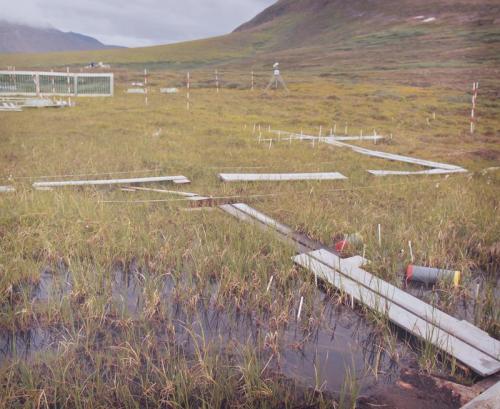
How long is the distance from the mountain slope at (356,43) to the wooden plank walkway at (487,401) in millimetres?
51179

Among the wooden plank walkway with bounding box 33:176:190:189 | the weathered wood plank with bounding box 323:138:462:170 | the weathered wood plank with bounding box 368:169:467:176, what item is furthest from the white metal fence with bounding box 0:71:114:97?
the weathered wood plank with bounding box 368:169:467:176

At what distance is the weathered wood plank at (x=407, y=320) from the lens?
3412 millimetres

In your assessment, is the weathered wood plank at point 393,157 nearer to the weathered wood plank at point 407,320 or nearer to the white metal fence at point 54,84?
the weathered wood plank at point 407,320

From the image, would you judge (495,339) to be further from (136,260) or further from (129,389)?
(136,260)

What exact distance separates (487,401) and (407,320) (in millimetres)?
1233

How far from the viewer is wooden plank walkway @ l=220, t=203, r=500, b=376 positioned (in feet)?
11.5

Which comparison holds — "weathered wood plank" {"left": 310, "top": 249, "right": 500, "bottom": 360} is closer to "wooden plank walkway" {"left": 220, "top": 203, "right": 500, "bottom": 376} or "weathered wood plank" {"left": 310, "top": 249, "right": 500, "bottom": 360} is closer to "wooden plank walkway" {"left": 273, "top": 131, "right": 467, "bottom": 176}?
"wooden plank walkway" {"left": 220, "top": 203, "right": 500, "bottom": 376}

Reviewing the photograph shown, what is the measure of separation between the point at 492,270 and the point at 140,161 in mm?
7415

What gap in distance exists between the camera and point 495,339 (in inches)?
146

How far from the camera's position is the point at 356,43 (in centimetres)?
9238

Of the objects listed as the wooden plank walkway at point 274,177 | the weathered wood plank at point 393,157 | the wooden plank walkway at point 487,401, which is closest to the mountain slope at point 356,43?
the weathered wood plank at point 393,157

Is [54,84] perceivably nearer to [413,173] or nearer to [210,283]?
[413,173]

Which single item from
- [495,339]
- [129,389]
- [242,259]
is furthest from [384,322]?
[129,389]

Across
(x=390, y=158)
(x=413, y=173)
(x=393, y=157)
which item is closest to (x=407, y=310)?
(x=413, y=173)
